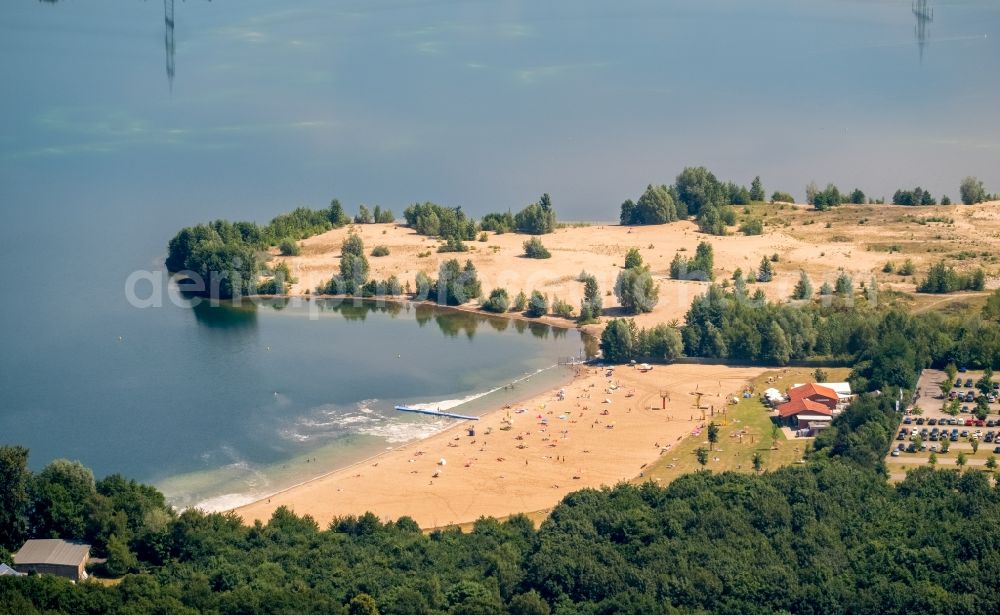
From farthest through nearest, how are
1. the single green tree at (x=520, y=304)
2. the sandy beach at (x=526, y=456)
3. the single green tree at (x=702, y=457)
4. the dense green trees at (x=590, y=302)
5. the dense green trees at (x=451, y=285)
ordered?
the dense green trees at (x=451, y=285), the single green tree at (x=520, y=304), the dense green trees at (x=590, y=302), the single green tree at (x=702, y=457), the sandy beach at (x=526, y=456)

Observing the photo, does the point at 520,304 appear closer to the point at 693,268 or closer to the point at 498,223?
the point at 693,268

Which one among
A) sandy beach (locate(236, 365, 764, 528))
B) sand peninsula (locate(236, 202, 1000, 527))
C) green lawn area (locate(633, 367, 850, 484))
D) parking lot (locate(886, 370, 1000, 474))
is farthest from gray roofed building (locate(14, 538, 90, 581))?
parking lot (locate(886, 370, 1000, 474))

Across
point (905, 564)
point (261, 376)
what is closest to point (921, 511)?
point (905, 564)

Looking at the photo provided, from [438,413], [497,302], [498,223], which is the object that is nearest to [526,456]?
[438,413]

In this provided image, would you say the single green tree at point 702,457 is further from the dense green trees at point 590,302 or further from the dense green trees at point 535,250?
the dense green trees at point 535,250

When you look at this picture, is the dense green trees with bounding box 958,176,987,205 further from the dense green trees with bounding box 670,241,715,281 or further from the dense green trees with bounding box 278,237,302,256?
the dense green trees with bounding box 278,237,302,256

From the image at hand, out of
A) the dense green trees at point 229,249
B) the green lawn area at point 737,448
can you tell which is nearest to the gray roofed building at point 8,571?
the green lawn area at point 737,448
